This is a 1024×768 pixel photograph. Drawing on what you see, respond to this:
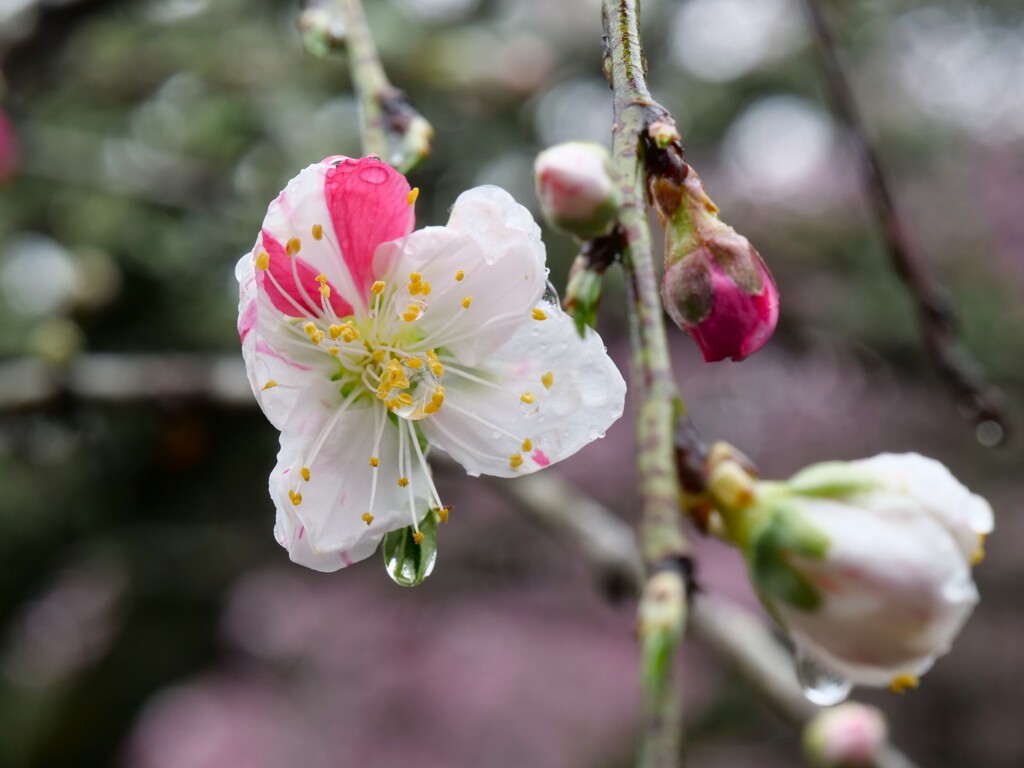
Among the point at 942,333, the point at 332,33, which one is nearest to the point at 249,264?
the point at 332,33

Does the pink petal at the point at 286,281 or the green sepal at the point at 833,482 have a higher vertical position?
the green sepal at the point at 833,482

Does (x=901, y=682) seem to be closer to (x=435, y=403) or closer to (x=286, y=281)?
(x=435, y=403)

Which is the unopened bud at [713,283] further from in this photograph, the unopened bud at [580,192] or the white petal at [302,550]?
the white petal at [302,550]

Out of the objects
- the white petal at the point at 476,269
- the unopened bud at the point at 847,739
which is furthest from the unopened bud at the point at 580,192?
the unopened bud at the point at 847,739

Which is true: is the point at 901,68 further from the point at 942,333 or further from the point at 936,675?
the point at 942,333

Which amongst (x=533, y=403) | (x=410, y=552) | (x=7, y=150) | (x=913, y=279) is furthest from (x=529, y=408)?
(x=7, y=150)

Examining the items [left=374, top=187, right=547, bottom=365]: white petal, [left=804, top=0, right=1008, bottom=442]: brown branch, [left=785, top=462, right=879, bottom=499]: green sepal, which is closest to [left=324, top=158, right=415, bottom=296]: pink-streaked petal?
[left=374, top=187, right=547, bottom=365]: white petal
